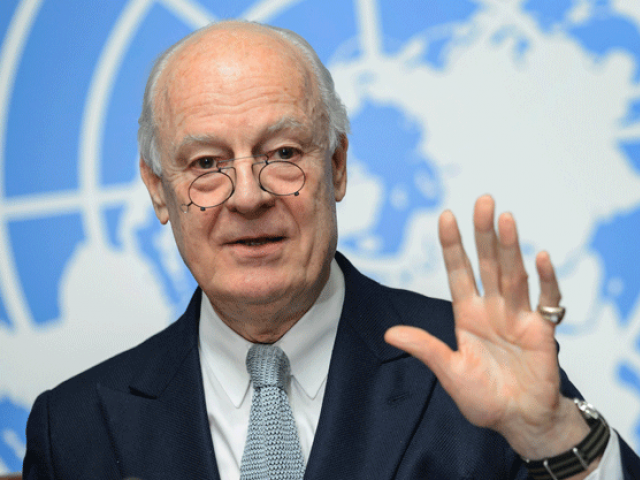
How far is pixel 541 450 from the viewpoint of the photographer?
4.55 feet

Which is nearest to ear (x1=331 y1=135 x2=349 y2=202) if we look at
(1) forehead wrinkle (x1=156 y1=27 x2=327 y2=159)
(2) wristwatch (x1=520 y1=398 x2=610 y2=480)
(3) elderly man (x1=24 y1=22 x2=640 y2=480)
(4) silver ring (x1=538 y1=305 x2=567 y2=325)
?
(3) elderly man (x1=24 y1=22 x2=640 y2=480)

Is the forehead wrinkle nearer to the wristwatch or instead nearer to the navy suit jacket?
the navy suit jacket

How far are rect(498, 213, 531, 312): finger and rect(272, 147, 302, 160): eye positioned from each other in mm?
647

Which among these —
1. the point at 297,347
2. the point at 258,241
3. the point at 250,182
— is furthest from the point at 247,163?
the point at 297,347

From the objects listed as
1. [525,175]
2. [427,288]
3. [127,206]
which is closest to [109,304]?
[127,206]

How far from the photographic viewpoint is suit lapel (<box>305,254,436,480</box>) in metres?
1.68

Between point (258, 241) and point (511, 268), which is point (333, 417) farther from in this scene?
point (511, 268)

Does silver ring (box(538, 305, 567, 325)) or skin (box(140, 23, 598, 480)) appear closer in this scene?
silver ring (box(538, 305, 567, 325))

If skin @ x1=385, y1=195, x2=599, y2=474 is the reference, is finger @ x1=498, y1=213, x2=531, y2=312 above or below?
above

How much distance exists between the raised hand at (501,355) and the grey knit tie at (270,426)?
0.49 metres

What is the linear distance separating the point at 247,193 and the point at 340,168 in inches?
16.4

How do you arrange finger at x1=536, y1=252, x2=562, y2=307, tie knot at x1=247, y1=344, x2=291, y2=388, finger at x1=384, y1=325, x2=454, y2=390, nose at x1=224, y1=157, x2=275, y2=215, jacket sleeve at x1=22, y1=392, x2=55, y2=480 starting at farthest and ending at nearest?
jacket sleeve at x1=22, y1=392, x2=55, y2=480
tie knot at x1=247, y1=344, x2=291, y2=388
nose at x1=224, y1=157, x2=275, y2=215
finger at x1=384, y1=325, x2=454, y2=390
finger at x1=536, y1=252, x2=562, y2=307

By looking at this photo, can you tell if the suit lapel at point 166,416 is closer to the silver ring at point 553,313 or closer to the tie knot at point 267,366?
the tie knot at point 267,366

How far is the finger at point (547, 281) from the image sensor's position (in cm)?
128
